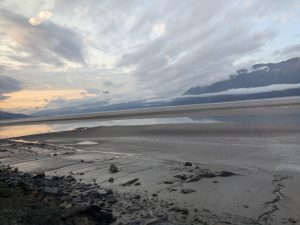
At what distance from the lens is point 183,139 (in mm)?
25000

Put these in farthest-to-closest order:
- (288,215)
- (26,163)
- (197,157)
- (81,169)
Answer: (26,163) → (197,157) → (81,169) → (288,215)

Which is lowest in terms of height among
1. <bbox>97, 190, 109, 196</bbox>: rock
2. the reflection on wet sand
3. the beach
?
the beach

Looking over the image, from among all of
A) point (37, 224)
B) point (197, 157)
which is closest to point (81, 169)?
point (197, 157)

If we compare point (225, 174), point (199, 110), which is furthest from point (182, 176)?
point (199, 110)

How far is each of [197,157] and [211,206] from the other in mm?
8450

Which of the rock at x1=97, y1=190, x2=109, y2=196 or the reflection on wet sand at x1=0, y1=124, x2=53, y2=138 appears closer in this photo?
the rock at x1=97, y1=190, x2=109, y2=196

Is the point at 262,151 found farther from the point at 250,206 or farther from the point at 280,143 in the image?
the point at 250,206

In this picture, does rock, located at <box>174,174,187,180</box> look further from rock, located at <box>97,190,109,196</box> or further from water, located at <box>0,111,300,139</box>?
water, located at <box>0,111,300,139</box>

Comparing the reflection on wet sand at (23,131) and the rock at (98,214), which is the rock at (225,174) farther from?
the reflection on wet sand at (23,131)

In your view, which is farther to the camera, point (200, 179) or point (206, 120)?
point (206, 120)

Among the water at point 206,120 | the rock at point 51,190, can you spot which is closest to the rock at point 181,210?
the rock at point 51,190

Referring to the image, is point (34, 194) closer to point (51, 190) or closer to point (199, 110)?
point (51, 190)

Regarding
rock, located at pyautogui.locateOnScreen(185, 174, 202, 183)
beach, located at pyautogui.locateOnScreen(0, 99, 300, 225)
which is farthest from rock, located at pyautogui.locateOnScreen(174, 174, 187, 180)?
rock, located at pyautogui.locateOnScreen(185, 174, 202, 183)

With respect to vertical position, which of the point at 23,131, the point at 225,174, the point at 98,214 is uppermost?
the point at 23,131
